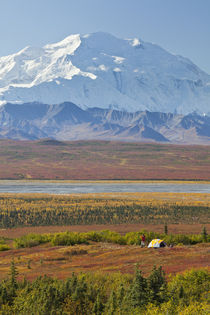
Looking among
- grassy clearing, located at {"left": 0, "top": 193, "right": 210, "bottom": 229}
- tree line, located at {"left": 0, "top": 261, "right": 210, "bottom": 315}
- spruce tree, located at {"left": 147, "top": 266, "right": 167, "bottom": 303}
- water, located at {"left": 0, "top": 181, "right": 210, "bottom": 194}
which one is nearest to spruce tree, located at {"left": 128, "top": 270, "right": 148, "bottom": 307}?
tree line, located at {"left": 0, "top": 261, "right": 210, "bottom": 315}

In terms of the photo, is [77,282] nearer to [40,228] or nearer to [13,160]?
[40,228]

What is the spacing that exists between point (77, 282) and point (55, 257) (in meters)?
11.7

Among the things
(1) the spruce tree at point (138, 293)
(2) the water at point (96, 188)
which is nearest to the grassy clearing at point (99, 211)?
(2) the water at point (96, 188)

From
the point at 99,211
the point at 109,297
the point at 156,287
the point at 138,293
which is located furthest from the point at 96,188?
the point at 138,293

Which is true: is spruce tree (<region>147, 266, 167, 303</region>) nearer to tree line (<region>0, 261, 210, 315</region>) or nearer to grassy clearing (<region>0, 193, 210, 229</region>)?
tree line (<region>0, 261, 210, 315</region>)

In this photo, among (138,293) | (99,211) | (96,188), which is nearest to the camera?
(138,293)

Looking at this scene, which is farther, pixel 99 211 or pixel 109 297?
pixel 99 211

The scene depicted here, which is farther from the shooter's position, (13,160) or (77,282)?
(13,160)

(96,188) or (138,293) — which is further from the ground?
(96,188)

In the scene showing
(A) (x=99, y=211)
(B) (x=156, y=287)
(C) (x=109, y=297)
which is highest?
(B) (x=156, y=287)

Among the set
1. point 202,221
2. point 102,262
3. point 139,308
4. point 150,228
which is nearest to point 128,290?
point 139,308

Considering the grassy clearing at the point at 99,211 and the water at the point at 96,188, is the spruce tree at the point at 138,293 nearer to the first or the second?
the grassy clearing at the point at 99,211

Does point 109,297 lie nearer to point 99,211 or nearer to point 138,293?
point 138,293

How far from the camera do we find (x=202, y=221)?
193 feet
